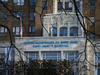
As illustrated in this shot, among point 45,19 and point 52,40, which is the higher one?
point 45,19

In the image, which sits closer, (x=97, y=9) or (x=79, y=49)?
(x=79, y=49)

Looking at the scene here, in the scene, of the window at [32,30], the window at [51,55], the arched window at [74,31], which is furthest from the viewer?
the window at [32,30]

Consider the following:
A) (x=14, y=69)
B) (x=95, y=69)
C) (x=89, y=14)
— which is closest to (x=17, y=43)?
(x=14, y=69)

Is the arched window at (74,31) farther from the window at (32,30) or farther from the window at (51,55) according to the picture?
the window at (32,30)

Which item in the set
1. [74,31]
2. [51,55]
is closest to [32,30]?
[74,31]

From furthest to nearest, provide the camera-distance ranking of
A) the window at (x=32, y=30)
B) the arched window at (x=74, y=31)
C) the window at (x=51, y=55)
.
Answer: the window at (x=32, y=30), the arched window at (x=74, y=31), the window at (x=51, y=55)

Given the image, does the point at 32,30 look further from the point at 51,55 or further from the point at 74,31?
the point at 51,55

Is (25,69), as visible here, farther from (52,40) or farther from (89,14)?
(89,14)

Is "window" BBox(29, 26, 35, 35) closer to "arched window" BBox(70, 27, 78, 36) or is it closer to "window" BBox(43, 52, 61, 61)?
"arched window" BBox(70, 27, 78, 36)

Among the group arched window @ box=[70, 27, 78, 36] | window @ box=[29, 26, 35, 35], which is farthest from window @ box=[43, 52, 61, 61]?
window @ box=[29, 26, 35, 35]

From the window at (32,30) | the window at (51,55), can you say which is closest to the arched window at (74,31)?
the window at (51,55)

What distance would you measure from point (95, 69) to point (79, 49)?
12.0 feet

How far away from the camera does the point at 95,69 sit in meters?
33.0

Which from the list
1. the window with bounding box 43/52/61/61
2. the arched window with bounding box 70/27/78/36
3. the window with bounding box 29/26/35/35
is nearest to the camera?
the window with bounding box 43/52/61/61
